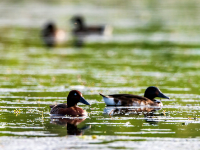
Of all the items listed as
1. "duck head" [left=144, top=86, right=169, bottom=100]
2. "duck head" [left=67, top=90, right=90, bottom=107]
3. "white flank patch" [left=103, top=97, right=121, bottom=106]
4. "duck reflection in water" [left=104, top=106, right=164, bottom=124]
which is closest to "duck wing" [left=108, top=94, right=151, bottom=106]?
"white flank patch" [left=103, top=97, right=121, bottom=106]

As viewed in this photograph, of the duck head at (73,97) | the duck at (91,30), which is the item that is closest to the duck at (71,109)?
the duck head at (73,97)

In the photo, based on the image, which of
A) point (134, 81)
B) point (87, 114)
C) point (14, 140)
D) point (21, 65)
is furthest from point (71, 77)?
point (14, 140)

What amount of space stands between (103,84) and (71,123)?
772cm

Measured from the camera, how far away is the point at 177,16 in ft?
207

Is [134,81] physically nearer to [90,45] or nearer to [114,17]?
[90,45]

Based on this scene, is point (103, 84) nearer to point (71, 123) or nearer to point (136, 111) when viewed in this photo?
point (136, 111)

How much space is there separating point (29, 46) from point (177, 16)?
97.8ft

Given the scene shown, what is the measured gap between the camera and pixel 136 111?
16500mm

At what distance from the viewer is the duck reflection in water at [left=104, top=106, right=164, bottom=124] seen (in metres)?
15.0

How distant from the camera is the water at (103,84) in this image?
12227 millimetres

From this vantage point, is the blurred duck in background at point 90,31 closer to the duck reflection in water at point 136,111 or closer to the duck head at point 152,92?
the duck head at point 152,92

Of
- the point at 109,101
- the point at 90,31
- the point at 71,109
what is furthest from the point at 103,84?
the point at 90,31

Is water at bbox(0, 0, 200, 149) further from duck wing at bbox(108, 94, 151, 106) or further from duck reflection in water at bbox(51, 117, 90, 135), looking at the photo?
duck wing at bbox(108, 94, 151, 106)

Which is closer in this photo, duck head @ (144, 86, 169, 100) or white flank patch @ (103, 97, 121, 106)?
white flank patch @ (103, 97, 121, 106)
